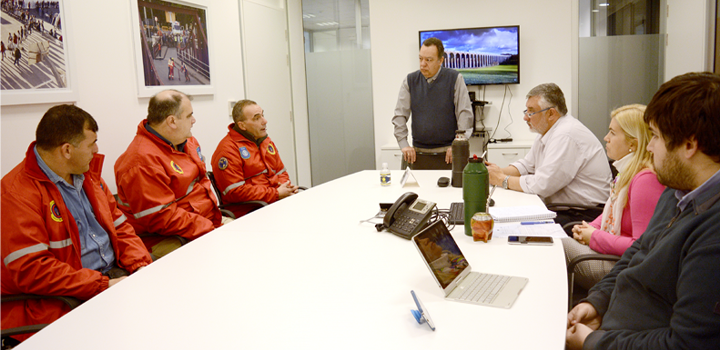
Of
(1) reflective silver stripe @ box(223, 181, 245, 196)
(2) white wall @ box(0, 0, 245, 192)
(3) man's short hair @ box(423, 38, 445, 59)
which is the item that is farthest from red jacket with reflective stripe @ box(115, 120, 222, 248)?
(3) man's short hair @ box(423, 38, 445, 59)

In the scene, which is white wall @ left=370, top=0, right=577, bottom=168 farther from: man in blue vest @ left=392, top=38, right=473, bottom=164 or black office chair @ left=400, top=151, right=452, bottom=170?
black office chair @ left=400, top=151, right=452, bottom=170

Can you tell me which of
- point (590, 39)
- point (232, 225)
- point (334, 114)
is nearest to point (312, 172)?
point (334, 114)

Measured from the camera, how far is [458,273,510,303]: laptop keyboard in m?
1.46

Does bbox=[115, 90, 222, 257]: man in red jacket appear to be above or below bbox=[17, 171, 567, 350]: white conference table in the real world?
above

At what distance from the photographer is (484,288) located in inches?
60.3

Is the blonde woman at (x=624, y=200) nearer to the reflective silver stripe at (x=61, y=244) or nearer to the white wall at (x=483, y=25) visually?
the reflective silver stripe at (x=61, y=244)

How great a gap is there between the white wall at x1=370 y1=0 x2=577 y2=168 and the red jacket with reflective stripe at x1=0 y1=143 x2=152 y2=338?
4141 mm

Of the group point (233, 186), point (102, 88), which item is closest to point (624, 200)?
point (233, 186)

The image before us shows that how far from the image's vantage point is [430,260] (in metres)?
1.49

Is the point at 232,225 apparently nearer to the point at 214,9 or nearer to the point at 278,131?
the point at 214,9

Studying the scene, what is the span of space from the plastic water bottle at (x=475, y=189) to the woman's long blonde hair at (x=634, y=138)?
0.57m

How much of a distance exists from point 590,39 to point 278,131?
11.3ft

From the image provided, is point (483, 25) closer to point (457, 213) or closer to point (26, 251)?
point (457, 213)

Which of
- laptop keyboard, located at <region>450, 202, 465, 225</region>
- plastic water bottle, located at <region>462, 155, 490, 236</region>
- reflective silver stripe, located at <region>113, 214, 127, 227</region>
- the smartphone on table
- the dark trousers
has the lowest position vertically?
the dark trousers
